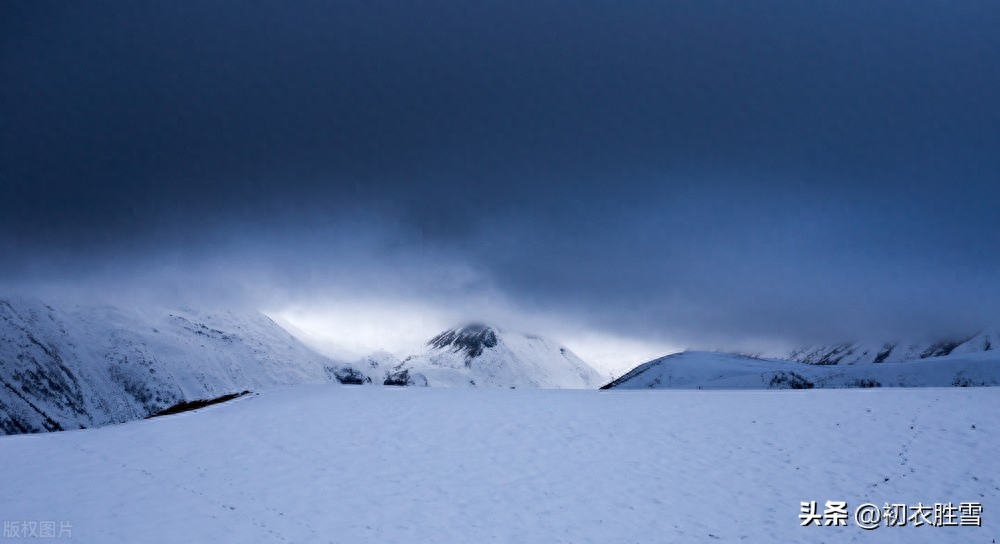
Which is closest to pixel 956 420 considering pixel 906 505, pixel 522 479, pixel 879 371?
pixel 906 505

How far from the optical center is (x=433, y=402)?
33.0 m

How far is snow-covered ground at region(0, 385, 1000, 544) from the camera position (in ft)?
56.3

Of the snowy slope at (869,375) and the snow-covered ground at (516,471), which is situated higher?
the snowy slope at (869,375)

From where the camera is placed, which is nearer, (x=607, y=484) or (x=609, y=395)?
(x=607, y=484)

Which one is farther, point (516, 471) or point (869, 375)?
point (869, 375)

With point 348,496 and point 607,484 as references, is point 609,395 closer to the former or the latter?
point 607,484

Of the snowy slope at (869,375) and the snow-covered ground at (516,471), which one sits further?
the snowy slope at (869,375)

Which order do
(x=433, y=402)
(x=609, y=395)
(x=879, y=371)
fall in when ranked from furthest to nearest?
(x=879, y=371) → (x=609, y=395) → (x=433, y=402)

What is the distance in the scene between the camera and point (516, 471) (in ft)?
70.8

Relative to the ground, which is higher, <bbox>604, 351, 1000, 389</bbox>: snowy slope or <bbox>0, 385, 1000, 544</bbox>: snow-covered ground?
<bbox>604, 351, 1000, 389</bbox>: snowy slope

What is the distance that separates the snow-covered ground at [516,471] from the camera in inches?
675

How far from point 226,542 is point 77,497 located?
7.14 m

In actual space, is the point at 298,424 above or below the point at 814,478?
below

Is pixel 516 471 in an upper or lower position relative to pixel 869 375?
lower
